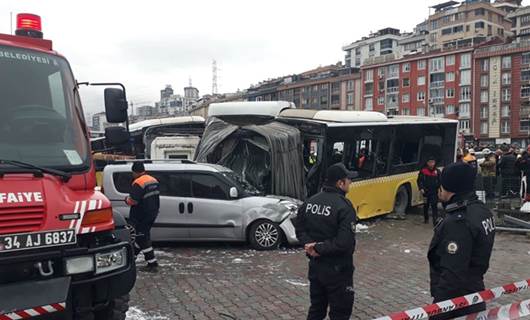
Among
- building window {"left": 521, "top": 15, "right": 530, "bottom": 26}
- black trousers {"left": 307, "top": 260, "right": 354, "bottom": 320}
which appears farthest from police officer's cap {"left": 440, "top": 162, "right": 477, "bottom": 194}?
building window {"left": 521, "top": 15, "right": 530, "bottom": 26}

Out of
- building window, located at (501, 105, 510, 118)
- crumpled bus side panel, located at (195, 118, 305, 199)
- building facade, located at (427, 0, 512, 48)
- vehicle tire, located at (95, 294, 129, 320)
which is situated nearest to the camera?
vehicle tire, located at (95, 294, 129, 320)

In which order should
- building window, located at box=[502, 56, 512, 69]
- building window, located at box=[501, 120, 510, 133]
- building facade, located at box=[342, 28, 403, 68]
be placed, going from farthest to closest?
building facade, located at box=[342, 28, 403, 68], building window, located at box=[501, 120, 510, 133], building window, located at box=[502, 56, 512, 69]

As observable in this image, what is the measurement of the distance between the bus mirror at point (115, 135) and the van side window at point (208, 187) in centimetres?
459

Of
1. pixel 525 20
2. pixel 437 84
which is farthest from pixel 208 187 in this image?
pixel 525 20

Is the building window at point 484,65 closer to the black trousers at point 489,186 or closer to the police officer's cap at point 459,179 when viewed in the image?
the black trousers at point 489,186

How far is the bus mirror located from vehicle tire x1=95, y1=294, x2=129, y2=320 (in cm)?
154

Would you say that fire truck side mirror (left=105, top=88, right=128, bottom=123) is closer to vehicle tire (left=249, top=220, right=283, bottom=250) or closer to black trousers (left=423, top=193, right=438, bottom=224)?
vehicle tire (left=249, top=220, right=283, bottom=250)

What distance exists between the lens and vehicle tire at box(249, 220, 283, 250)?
943cm

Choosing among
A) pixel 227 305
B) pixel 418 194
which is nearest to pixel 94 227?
pixel 227 305

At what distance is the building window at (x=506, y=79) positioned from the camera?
72.4 metres

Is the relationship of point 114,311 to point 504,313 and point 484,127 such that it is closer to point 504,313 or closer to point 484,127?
point 504,313

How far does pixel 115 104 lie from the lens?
5102 mm

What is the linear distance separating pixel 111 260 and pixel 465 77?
265 ft

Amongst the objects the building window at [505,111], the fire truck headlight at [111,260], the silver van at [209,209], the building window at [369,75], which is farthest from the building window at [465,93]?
the fire truck headlight at [111,260]
